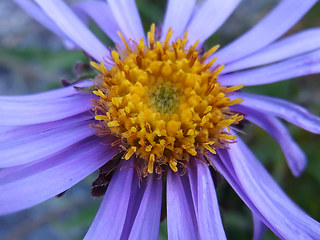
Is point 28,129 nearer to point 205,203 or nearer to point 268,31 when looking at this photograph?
point 205,203

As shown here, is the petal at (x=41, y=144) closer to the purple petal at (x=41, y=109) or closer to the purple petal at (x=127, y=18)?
the purple petal at (x=41, y=109)

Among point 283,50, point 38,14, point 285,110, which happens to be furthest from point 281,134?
point 38,14

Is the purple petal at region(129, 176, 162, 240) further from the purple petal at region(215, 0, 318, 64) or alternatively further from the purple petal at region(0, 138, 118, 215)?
the purple petal at region(215, 0, 318, 64)

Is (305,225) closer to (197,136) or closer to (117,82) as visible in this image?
(197,136)

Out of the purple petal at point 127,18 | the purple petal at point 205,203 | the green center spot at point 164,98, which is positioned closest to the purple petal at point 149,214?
the purple petal at point 205,203

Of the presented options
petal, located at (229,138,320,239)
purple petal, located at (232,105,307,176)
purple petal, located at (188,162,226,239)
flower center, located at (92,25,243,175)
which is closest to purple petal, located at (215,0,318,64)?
flower center, located at (92,25,243,175)

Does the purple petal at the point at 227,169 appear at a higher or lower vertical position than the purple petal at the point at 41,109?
lower
